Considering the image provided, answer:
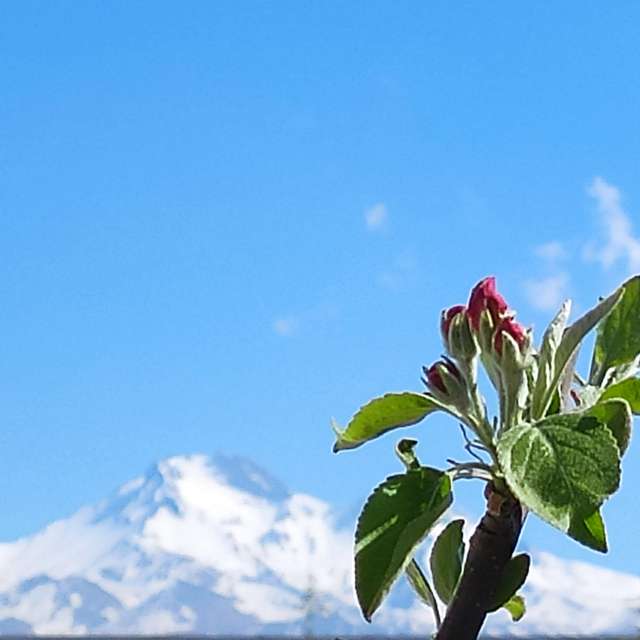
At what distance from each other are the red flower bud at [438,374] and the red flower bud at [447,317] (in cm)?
2

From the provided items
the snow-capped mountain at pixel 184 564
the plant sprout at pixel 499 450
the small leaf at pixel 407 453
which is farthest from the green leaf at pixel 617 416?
the snow-capped mountain at pixel 184 564

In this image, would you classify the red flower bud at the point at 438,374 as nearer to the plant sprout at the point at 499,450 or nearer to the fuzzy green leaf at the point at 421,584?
the plant sprout at the point at 499,450

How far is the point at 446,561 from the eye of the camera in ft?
2.86

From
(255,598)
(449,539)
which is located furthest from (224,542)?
(449,539)

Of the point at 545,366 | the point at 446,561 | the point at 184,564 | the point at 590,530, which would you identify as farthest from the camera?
the point at 184,564

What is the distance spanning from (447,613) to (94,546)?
179961mm

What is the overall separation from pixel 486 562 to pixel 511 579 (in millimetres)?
19

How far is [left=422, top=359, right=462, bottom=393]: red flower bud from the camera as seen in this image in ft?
2.55

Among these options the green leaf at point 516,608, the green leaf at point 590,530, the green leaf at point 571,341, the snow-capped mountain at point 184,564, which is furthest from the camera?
the snow-capped mountain at point 184,564

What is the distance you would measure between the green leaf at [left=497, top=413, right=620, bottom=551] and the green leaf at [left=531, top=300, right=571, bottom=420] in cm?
6

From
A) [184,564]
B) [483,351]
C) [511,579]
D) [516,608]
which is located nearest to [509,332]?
[483,351]

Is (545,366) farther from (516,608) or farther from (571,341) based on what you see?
(516,608)

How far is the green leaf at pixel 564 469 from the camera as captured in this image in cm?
67

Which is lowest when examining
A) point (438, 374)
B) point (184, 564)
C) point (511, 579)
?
point (511, 579)
